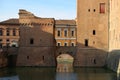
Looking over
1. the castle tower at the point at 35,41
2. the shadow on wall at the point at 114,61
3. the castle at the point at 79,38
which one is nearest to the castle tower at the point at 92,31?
the castle at the point at 79,38

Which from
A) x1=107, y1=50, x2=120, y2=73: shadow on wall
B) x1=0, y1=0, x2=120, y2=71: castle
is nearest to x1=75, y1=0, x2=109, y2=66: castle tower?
x1=0, y1=0, x2=120, y2=71: castle

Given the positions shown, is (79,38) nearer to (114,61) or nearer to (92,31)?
(92,31)

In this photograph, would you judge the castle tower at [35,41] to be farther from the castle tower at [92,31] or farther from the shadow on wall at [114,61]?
the shadow on wall at [114,61]

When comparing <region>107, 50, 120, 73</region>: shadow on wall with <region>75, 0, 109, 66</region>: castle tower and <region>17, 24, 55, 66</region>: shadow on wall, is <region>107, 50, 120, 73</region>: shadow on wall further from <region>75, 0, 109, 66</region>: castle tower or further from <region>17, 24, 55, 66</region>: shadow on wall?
<region>17, 24, 55, 66</region>: shadow on wall

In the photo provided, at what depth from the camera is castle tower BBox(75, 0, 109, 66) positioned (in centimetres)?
3631

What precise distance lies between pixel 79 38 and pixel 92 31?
1.70m

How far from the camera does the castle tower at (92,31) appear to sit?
36312 mm

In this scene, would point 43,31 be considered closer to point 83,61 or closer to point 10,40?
point 83,61

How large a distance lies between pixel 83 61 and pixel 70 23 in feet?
33.7

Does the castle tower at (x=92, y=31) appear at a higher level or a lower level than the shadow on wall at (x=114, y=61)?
higher

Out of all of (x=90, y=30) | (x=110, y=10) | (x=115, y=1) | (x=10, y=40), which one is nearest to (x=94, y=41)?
(x=90, y=30)

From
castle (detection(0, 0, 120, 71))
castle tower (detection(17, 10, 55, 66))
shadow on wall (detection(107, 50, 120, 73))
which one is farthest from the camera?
castle tower (detection(17, 10, 55, 66))

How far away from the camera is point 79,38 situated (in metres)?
36.7

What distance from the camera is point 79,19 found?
1439 inches
